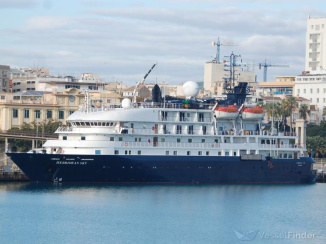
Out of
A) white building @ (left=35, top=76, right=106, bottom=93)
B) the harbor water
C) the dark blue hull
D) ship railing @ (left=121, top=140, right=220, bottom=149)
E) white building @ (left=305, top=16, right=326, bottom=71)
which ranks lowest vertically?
the harbor water

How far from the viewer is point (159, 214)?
59469 mm

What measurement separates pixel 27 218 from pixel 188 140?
2167cm

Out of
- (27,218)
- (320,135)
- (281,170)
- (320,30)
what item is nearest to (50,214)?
(27,218)

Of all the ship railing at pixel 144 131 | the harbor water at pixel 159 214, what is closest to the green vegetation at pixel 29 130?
the ship railing at pixel 144 131

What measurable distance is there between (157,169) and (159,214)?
47.9 feet

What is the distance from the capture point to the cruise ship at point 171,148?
236 ft

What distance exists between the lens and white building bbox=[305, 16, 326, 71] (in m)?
151

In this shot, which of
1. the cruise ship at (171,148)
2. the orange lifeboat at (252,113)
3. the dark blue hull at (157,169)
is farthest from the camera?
the orange lifeboat at (252,113)

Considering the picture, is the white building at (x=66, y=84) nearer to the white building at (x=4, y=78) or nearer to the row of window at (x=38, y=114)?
the white building at (x=4, y=78)

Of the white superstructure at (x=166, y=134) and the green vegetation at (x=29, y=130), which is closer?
the white superstructure at (x=166, y=134)

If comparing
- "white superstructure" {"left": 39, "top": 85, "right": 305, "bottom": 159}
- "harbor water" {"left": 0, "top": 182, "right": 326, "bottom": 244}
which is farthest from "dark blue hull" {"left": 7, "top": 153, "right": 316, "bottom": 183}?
"harbor water" {"left": 0, "top": 182, "right": 326, "bottom": 244}

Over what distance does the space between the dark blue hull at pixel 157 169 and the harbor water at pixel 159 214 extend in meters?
1.02

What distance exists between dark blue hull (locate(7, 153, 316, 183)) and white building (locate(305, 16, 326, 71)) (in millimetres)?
73858

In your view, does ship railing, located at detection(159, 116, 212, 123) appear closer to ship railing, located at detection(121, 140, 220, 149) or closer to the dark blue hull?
ship railing, located at detection(121, 140, 220, 149)
